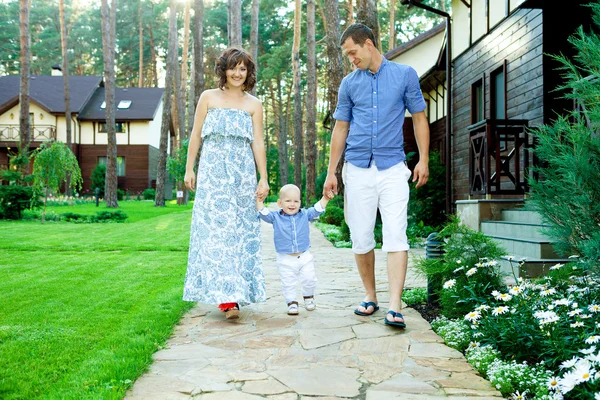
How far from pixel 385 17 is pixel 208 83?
1413 centimetres

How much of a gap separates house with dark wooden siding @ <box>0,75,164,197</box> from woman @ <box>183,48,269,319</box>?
105 feet

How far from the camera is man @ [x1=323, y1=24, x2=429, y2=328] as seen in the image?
4133 millimetres

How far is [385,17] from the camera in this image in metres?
31.3

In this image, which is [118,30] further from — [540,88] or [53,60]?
[540,88]

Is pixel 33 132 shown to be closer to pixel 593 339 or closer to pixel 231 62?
pixel 231 62

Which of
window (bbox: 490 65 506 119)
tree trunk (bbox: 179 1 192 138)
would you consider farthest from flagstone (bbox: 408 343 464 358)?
tree trunk (bbox: 179 1 192 138)

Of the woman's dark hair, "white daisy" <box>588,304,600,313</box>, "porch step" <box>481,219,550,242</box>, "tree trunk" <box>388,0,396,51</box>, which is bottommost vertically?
"white daisy" <box>588,304,600,313</box>

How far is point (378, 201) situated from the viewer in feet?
14.0

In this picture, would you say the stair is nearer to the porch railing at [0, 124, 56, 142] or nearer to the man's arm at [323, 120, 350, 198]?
the man's arm at [323, 120, 350, 198]

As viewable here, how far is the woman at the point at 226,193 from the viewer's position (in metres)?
4.43

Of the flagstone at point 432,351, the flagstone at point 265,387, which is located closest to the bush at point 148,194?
the flagstone at point 432,351

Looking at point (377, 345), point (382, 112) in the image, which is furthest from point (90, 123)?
point (377, 345)

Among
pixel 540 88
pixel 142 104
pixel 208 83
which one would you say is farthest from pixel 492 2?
pixel 208 83

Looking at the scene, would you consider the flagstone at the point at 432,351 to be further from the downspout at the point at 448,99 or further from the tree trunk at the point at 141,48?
the tree trunk at the point at 141,48
